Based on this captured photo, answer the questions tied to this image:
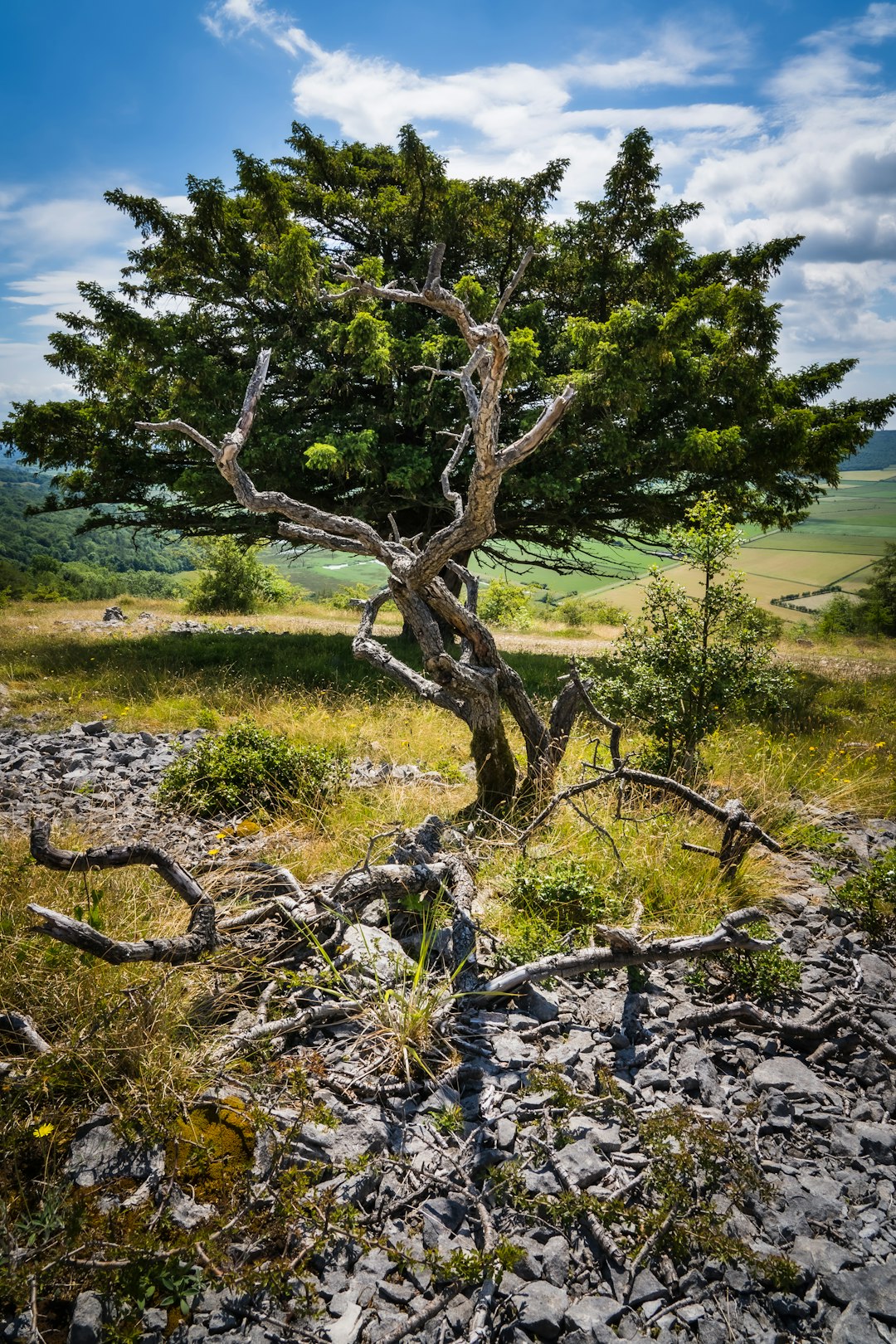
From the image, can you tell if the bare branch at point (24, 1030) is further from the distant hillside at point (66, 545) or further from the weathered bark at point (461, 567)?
the distant hillside at point (66, 545)

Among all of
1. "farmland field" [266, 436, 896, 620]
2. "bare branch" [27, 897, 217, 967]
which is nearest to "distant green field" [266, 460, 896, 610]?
"farmland field" [266, 436, 896, 620]

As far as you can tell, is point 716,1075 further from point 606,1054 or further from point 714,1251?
point 714,1251

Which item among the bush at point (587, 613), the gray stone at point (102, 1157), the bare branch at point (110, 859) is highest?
the bare branch at point (110, 859)

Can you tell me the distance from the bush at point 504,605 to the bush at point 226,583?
1068 centimetres

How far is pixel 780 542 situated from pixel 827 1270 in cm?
10341

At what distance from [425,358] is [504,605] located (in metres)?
21.4

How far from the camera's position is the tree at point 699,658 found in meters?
6.97

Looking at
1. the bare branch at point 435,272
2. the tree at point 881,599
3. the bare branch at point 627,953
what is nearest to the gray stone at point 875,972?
the bare branch at point 627,953

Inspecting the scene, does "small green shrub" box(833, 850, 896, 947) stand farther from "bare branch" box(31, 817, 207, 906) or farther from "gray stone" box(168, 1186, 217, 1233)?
"bare branch" box(31, 817, 207, 906)

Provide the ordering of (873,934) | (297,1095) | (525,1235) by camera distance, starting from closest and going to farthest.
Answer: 1. (525,1235)
2. (297,1095)
3. (873,934)

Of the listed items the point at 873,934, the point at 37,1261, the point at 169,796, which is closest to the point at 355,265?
the point at 169,796

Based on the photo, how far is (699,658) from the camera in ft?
23.1

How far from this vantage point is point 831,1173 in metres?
2.88

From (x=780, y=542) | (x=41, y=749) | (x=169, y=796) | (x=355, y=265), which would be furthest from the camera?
(x=780, y=542)
